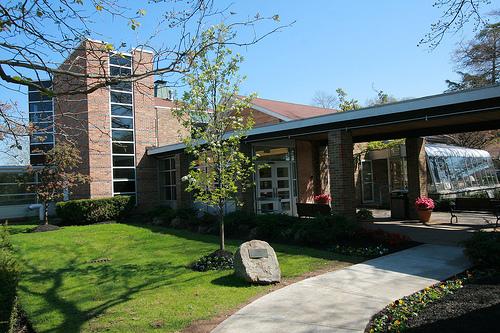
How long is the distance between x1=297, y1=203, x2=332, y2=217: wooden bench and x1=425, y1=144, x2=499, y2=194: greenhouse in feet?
31.5

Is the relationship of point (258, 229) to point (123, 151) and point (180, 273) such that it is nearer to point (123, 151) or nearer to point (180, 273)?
point (180, 273)

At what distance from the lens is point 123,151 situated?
22672mm

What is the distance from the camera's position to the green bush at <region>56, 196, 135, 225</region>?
779 inches

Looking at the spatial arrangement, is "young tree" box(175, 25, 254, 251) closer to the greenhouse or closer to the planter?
the planter

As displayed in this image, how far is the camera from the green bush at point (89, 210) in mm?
19781

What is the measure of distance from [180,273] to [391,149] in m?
18.6

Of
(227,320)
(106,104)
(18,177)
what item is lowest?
(227,320)

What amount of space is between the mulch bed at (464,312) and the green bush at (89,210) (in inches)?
675

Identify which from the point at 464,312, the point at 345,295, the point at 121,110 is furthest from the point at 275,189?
the point at 464,312

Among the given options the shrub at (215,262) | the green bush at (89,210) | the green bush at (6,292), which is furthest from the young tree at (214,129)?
the green bush at (89,210)

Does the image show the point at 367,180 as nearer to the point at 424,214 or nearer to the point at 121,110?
the point at 424,214

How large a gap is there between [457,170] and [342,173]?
583 inches

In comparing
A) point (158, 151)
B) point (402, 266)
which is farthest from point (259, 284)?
point (158, 151)

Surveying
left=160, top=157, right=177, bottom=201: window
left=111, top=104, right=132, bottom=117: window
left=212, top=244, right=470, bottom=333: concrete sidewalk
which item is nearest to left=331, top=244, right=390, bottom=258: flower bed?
left=212, top=244, right=470, bottom=333: concrete sidewalk
